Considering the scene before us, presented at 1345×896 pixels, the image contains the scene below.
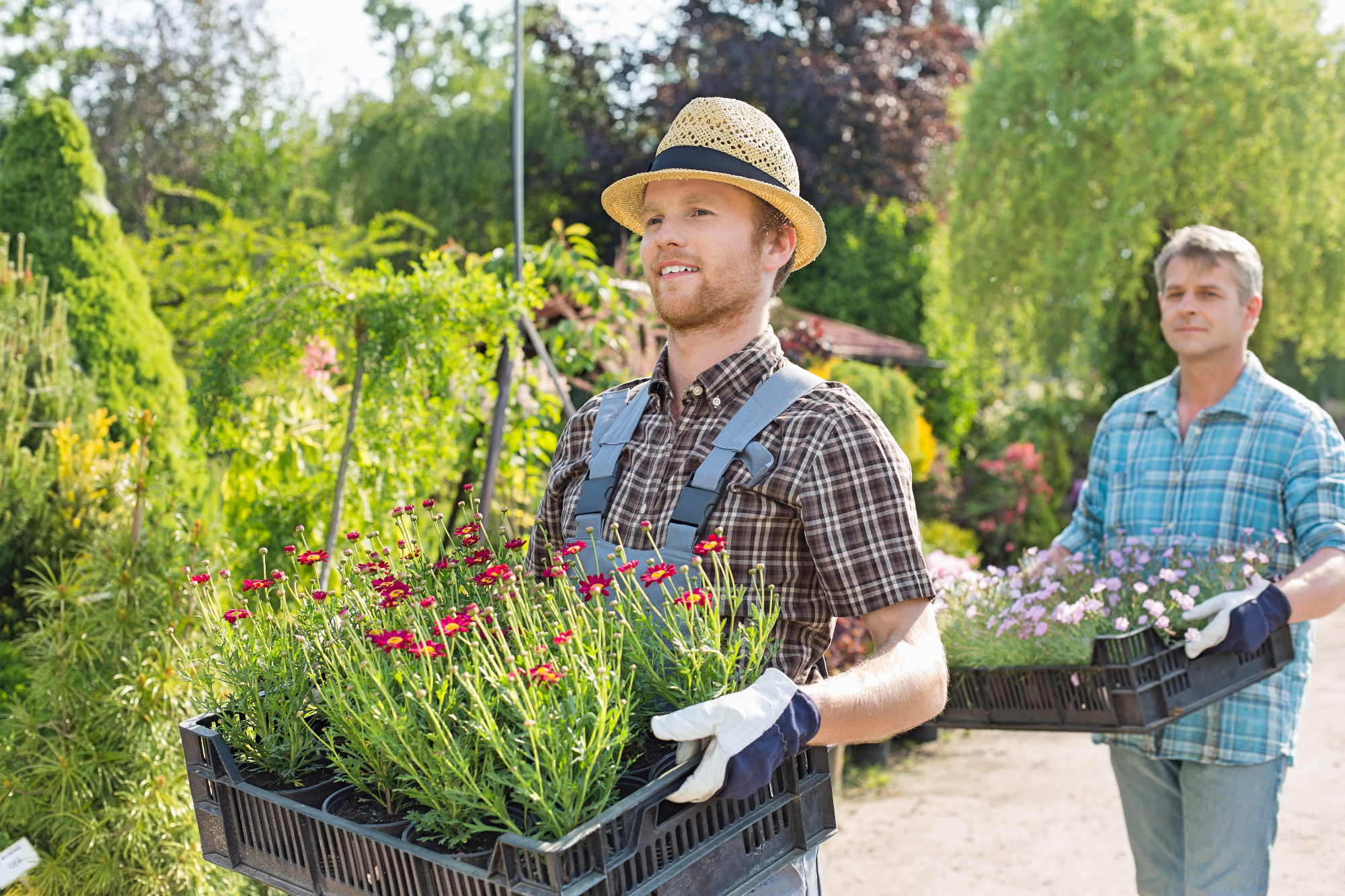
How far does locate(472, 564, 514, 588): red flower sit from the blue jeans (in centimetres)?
202

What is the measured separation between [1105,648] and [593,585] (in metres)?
1.61

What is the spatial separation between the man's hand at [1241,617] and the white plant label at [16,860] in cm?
247

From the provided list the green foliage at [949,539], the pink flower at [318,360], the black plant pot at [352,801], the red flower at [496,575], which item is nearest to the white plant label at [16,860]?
the black plant pot at [352,801]

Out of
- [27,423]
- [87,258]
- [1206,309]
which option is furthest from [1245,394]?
[87,258]

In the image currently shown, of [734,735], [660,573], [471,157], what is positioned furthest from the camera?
[471,157]

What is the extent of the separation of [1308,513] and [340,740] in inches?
89.7

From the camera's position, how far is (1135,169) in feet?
32.9

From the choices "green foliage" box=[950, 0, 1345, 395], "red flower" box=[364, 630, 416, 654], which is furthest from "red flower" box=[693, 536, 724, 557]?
"green foliage" box=[950, 0, 1345, 395]

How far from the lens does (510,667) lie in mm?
1275

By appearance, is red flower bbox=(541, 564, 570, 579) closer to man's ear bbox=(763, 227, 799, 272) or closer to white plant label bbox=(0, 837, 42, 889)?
man's ear bbox=(763, 227, 799, 272)

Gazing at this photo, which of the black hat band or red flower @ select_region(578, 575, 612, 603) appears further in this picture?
the black hat band

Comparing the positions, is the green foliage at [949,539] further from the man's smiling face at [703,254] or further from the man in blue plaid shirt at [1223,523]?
the man's smiling face at [703,254]

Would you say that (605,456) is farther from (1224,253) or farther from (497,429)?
(1224,253)

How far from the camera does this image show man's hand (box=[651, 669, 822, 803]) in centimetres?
121
